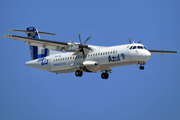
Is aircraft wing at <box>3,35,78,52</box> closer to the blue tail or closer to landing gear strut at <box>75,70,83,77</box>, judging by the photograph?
landing gear strut at <box>75,70,83,77</box>

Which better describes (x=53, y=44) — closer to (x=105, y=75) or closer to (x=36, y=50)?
(x=36, y=50)

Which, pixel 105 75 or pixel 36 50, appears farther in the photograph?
pixel 36 50

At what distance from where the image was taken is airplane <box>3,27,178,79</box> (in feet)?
84.0

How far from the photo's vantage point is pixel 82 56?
28.5m

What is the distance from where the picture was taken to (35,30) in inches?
1331

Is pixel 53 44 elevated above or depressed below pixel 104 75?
above

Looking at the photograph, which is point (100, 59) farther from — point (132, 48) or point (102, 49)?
point (132, 48)

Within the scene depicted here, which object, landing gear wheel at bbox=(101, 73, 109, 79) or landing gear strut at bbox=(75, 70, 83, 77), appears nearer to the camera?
landing gear strut at bbox=(75, 70, 83, 77)

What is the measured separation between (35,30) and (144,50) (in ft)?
44.4

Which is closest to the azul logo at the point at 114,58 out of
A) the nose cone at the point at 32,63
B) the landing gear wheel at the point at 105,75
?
the landing gear wheel at the point at 105,75

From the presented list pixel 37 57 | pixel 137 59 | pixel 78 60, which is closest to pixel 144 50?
pixel 137 59

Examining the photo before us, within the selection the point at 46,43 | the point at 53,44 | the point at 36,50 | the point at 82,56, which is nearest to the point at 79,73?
the point at 82,56

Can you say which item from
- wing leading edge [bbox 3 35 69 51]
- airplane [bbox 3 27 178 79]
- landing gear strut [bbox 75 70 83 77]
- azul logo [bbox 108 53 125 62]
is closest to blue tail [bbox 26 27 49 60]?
airplane [bbox 3 27 178 79]

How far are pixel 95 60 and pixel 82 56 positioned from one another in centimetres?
162
